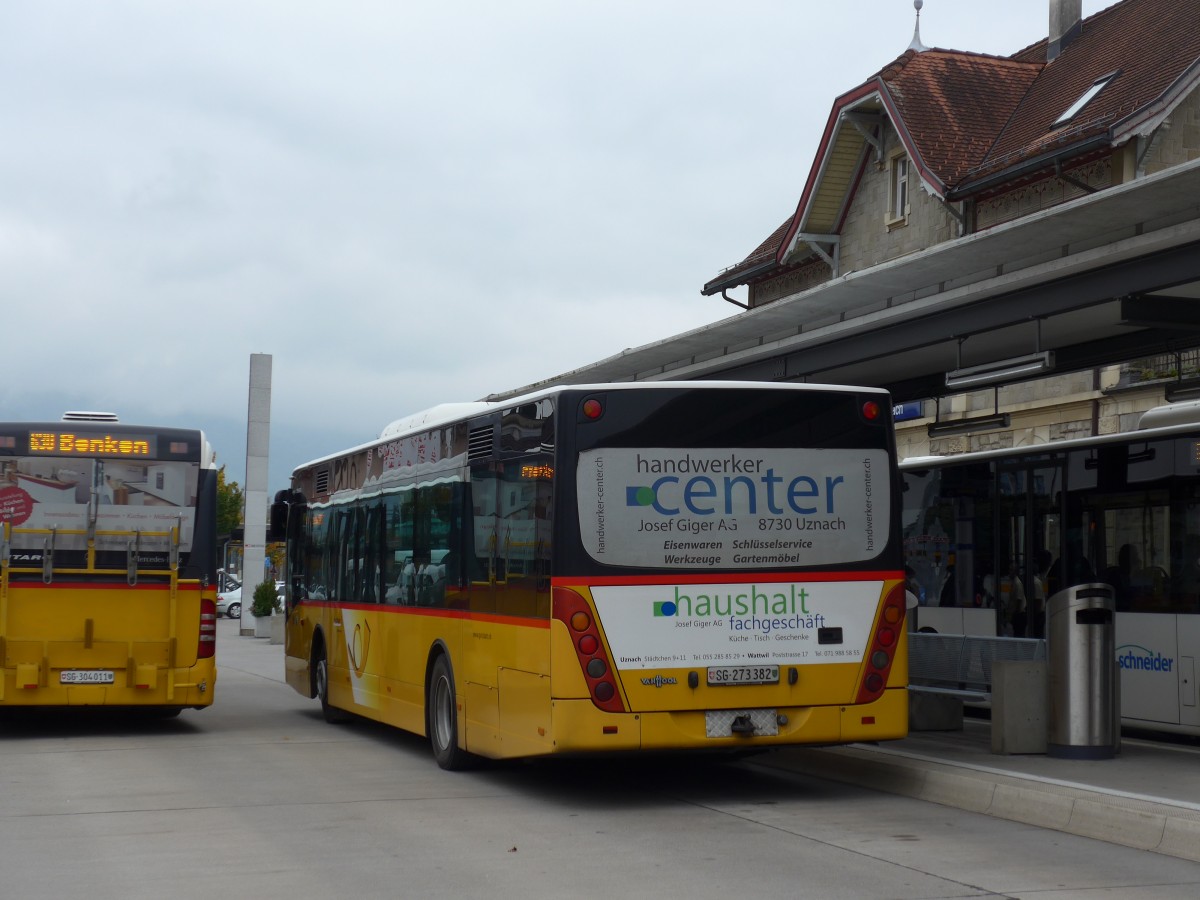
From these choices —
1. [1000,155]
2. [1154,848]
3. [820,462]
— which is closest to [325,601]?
[820,462]

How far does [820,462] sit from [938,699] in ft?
14.4

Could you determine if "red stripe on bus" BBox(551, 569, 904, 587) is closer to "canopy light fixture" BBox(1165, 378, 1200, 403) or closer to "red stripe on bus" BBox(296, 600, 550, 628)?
"red stripe on bus" BBox(296, 600, 550, 628)

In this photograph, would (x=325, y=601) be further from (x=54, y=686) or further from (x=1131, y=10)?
(x=1131, y=10)

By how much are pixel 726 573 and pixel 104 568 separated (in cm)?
758

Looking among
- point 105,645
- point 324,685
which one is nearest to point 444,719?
point 105,645

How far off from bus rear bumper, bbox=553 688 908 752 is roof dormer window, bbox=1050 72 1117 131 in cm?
2132

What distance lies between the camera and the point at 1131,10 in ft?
111

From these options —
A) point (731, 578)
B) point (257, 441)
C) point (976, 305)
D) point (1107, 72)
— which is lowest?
point (731, 578)

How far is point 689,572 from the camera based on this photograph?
10.7m

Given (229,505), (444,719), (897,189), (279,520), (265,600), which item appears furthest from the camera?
(229,505)

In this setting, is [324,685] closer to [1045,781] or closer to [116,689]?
[116,689]

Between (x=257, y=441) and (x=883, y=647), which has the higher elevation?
(x=257, y=441)

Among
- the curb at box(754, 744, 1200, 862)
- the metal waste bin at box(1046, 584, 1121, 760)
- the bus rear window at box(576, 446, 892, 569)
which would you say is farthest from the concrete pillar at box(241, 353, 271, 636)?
the bus rear window at box(576, 446, 892, 569)

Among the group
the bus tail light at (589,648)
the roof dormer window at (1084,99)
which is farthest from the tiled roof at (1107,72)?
the bus tail light at (589,648)
